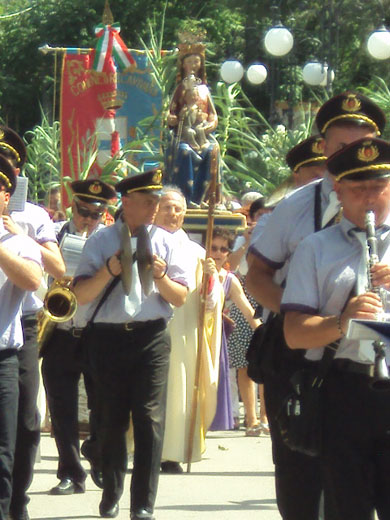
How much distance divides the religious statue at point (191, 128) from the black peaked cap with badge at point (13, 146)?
7452mm

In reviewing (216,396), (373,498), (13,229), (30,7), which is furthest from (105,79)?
(30,7)

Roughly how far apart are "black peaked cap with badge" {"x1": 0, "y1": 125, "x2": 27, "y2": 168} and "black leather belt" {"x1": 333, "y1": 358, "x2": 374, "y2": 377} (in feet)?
9.44

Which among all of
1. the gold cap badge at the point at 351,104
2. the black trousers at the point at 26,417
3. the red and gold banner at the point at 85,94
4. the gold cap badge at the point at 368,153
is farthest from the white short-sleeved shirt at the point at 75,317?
the red and gold banner at the point at 85,94

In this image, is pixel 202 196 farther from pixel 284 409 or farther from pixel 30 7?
pixel 30 7

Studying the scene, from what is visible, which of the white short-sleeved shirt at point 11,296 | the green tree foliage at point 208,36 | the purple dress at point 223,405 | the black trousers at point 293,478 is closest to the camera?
the black trousers at point 293,478

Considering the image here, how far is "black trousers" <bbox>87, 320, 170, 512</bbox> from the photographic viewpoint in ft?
25.3

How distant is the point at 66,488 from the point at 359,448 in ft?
14.6

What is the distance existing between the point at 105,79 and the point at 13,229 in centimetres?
1931

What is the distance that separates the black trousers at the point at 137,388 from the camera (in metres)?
7.73

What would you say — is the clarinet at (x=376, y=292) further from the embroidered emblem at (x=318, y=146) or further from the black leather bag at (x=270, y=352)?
the embroidered emblem at (x=318, y=146)

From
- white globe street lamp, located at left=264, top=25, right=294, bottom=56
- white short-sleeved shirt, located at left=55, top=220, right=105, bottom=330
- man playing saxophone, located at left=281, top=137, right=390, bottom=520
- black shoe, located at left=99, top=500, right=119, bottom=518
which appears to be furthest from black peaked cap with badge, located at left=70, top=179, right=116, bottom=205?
white globe street lamp, located at left=264, top=25, right=294, bottom=56

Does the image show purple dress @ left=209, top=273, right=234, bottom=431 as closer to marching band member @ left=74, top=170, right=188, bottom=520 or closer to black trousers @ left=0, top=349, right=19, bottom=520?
marching band member @ left=74, top=170, right=188, bottom=520

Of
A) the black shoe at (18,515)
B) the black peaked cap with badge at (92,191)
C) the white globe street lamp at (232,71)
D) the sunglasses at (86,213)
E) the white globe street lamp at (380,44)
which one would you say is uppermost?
the white globe street lamp at (232,71)

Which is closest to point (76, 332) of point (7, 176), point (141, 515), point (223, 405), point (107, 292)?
point (107, 292)
